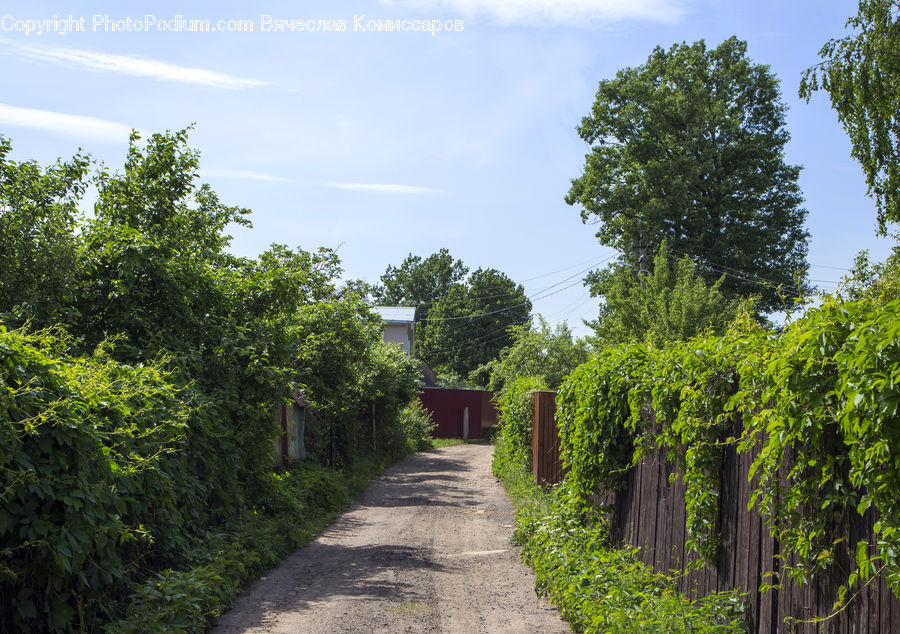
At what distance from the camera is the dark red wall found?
125 ft

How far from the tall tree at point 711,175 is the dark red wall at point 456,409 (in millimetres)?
10971

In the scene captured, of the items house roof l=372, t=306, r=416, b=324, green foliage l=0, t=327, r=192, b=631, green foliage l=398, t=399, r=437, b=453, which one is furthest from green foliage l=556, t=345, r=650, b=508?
house roof l=372, t=306, r=416, b=324

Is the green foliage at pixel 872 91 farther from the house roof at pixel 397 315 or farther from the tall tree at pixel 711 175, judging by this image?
the house roof at pixel 397 315

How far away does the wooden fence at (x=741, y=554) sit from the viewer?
3355mm

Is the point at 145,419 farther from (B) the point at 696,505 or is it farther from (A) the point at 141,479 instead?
(B) the point at 696,505

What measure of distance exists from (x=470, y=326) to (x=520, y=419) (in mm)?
57143

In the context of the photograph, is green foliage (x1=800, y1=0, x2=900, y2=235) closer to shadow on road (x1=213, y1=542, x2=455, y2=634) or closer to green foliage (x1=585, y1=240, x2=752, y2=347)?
green foliage (x1=585, y1=240, x2=752, y2=347)

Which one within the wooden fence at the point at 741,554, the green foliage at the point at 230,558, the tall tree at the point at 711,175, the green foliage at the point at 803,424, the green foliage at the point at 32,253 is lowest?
the green foliage at the point at 230,558

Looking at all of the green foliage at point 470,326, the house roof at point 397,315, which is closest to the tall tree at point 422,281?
the green foliage at point 470,326

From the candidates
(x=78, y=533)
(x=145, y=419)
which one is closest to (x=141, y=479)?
(x=145, y=419)

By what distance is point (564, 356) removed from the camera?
34219mm

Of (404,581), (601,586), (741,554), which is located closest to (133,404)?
(404,581)

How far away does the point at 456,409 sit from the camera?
38.2 metres

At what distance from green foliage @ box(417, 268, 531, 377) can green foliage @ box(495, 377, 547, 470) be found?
167ft
